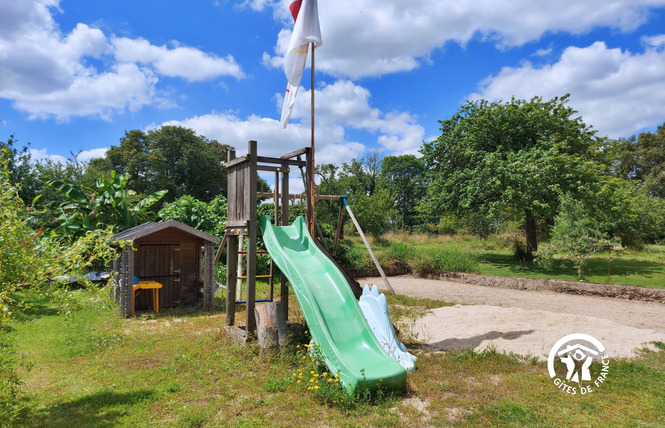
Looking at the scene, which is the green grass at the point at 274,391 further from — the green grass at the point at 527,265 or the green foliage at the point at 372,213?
the green foliage at the point at 372,213

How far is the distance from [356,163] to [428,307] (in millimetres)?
39446

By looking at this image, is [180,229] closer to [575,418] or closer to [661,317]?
[575,418]

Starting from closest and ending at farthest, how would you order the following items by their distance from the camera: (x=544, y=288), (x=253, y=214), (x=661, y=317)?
(x=253, y=214), (x=661, y=317), (x=544, y=288)

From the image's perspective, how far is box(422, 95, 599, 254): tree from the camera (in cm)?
1719

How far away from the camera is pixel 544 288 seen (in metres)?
13.7

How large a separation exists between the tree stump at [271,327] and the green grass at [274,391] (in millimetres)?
220

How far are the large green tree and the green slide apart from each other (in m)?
30.3

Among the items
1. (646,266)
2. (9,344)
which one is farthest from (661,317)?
(9,344)

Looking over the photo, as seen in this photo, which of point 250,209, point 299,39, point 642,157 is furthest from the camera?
point 642,157

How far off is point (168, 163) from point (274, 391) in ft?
125

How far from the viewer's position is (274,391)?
201 inches

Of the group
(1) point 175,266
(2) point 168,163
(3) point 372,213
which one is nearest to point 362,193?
(3) point 372,213

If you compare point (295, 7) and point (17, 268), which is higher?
point (295, 7)

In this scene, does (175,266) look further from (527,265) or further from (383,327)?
(527,265)
